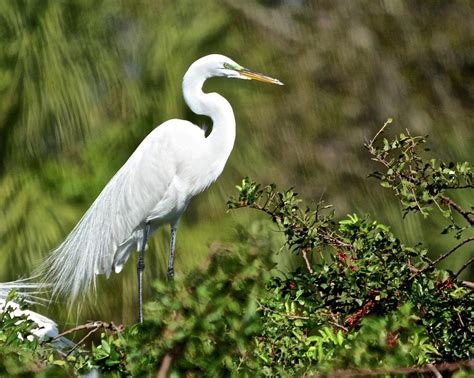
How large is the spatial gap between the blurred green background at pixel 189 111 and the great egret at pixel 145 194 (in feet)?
1.63

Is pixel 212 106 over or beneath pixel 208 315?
beneath

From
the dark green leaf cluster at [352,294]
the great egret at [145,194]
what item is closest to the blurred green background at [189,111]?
the great egret at [145,194]

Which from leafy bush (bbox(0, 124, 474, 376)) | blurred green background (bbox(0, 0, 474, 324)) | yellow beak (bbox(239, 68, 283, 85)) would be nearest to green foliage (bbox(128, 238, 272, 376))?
leafy bush (bbox(0, 124, 474, 376))

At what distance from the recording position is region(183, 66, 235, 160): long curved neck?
3008 mm

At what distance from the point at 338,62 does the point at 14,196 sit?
1303 mm

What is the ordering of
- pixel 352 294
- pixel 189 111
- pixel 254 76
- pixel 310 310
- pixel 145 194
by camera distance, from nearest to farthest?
pixel 352 294 < pixel 310 310 < pixel 254 76 < pixel 145 194 < pixel 189 111

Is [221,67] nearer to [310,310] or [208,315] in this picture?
[310,310]

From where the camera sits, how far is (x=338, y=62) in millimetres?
4074

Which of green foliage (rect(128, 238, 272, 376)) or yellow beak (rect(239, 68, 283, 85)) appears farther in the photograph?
yellow beak (rect(239, 68, 283, 85))

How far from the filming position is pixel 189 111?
3930 millimetres

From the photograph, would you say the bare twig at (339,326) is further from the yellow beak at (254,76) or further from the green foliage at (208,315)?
the yellow beak at (254,76)

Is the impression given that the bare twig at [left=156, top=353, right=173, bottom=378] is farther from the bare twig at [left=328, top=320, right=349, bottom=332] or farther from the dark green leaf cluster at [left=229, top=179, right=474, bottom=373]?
the bare twig at [left=328, top=320, right=349, bottom=332]

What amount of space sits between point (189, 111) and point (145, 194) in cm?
82

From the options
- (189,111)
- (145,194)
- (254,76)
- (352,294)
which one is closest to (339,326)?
(352,294)
